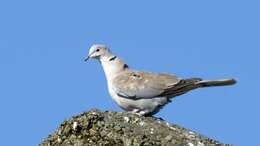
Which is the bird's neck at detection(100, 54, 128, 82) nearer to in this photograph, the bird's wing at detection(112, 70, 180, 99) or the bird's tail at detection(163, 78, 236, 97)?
the bird's wing at detection(112, 70, 180, 99)

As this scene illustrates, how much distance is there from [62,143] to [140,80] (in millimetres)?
5861

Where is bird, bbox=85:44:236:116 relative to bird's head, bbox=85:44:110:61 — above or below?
below

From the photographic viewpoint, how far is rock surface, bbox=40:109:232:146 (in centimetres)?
1172

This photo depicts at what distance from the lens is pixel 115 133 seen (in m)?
11.8

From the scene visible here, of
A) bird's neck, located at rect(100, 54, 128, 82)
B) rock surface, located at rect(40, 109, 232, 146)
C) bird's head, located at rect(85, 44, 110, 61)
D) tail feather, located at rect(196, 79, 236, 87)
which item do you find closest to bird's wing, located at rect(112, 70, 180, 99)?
bird's neck, located at rect(100, 54, 128, 82)

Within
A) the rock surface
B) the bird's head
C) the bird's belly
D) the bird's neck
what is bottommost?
the rock surface

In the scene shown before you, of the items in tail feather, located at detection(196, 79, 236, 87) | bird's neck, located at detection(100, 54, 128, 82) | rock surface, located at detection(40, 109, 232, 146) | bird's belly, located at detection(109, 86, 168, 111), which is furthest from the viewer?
bird's neck, located at detection(100, 54, 128, 82)

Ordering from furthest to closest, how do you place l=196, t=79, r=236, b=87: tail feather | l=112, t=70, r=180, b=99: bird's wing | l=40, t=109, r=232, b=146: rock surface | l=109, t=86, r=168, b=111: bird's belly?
l=112, t=70, r=180, b=99: bird's wing
l=109, t=86, r=168, b=111: bird's belly
l=196, t=79, r=236, b=87: tail feather
l=40, t=109, r=232, b=146: rock surface

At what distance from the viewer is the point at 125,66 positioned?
730 inches

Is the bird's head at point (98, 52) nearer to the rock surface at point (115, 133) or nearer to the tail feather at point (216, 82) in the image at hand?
the tail feather at point (216, 82)

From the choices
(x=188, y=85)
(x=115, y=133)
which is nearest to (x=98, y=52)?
(x=188, y=85)

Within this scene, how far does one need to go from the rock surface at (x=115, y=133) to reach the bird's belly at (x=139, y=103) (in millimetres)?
4044

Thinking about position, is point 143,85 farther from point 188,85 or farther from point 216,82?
Result: point 216,82

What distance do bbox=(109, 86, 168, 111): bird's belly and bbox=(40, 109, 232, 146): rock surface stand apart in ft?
13.3
